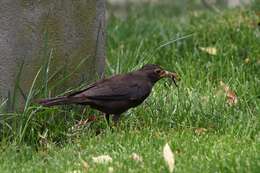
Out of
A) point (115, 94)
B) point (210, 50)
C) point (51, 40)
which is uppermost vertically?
point (51, 40)

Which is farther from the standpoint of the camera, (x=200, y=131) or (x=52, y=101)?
(x=200, y=131)

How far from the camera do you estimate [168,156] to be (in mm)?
4773

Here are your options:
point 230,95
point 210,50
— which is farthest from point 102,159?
point 210,50

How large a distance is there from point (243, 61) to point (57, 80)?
2076 mm

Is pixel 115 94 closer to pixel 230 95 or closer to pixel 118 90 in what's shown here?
pixel 118 90

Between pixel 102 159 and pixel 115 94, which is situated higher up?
pixel 115 94

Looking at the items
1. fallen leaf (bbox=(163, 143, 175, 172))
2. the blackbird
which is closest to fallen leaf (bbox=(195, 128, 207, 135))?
the blackbird

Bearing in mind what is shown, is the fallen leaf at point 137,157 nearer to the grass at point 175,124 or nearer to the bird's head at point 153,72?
the grass at point 175,124

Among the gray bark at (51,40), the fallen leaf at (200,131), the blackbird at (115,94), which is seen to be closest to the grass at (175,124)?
the fallen leaf at (200,131)

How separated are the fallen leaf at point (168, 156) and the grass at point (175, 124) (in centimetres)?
3

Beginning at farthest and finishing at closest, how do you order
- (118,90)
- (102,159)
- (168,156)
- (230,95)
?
(230,95)
(118,90)
(102,159)
(168,156)

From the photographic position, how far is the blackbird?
5469mm

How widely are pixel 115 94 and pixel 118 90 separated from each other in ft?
0.13

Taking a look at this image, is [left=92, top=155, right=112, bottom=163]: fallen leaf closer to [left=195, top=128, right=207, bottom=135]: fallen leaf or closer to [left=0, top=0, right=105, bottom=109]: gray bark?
[left=195, top=128, right=207, bottom=135]: fallen leaf
